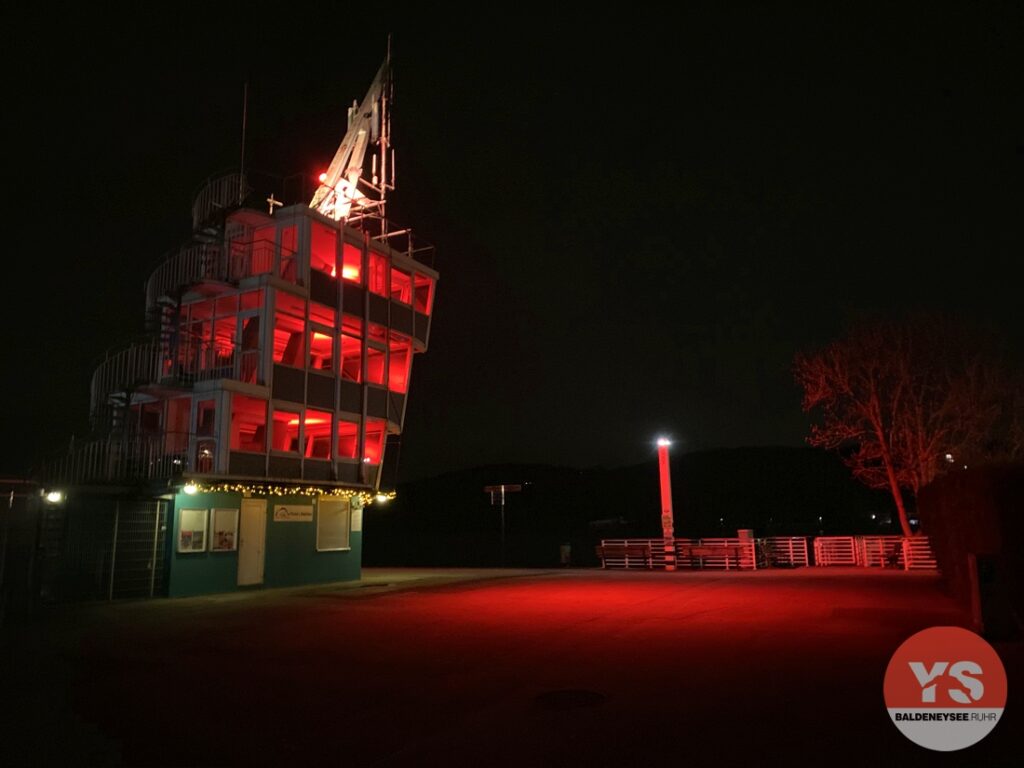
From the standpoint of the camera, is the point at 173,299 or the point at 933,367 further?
the point at 933,367

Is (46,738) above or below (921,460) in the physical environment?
below

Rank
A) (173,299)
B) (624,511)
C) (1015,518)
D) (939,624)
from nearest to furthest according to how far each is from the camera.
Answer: (1015,518) < (939,624) < (173,299) < (624,511)

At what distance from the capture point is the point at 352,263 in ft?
88.9

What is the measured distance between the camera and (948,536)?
16.5 m

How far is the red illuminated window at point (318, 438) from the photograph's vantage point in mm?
25781

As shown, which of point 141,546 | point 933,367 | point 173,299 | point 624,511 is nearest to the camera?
point 141,546

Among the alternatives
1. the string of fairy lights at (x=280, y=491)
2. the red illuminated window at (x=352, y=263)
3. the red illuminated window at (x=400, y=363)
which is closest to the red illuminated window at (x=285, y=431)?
the string of fairy lights at (x=280, y=491)

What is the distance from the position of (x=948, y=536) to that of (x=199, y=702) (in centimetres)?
1531

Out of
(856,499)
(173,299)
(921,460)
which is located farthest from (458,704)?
(856,499)

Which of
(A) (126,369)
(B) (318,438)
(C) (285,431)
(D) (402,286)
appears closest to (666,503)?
(D) (402,286)

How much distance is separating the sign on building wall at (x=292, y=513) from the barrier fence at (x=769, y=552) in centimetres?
1460

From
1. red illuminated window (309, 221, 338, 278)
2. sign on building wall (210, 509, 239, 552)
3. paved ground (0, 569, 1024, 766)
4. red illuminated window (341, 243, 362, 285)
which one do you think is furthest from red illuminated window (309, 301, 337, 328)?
paved ground (0, 569, 1024, 766)

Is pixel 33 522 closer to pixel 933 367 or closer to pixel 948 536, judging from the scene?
pixel 948 536

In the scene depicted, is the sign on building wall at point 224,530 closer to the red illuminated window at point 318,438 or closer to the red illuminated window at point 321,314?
the red illuminated window at point 318,438
